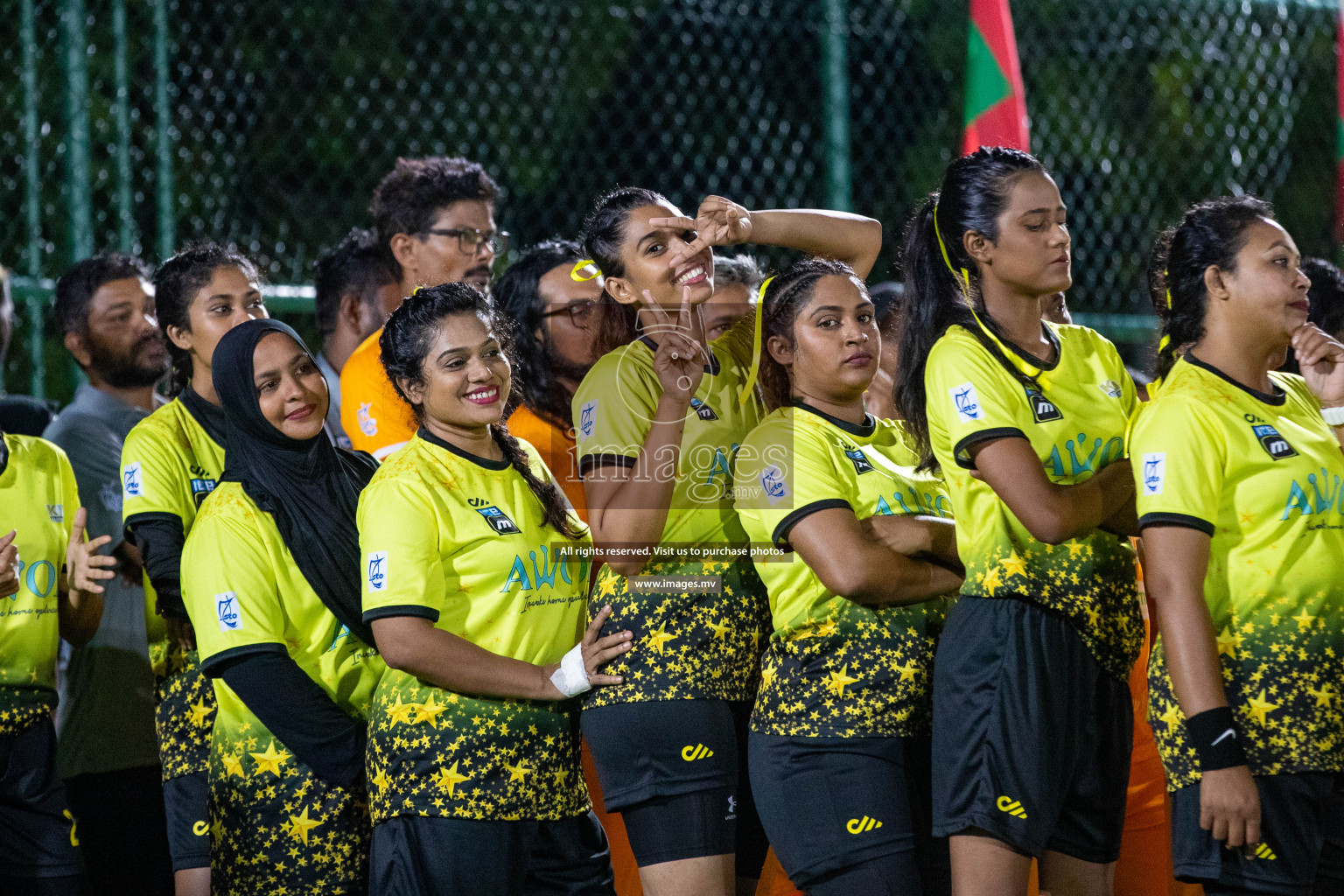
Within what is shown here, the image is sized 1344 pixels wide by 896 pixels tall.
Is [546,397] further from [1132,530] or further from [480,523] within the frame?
[1132,530]

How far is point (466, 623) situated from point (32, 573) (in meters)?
1.30

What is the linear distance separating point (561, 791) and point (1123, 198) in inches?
258

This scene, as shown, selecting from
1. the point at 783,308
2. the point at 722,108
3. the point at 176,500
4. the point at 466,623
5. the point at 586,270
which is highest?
the point at 722,108

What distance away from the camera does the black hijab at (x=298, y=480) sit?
3.04 meters

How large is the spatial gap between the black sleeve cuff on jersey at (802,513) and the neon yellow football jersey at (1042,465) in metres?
0.23

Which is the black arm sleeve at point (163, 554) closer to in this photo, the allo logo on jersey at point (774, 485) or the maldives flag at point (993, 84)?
the allo logo on jersey at point (774, 485)

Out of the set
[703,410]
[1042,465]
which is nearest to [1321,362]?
[1042,465]

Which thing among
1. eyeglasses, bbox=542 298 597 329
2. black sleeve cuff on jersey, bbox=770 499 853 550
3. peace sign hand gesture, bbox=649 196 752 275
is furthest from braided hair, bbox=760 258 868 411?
eyeglasses, bbox=542 298 597 329

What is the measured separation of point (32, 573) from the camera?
11.4ft

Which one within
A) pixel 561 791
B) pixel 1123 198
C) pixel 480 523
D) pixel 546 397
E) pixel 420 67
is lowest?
pixel 561 791

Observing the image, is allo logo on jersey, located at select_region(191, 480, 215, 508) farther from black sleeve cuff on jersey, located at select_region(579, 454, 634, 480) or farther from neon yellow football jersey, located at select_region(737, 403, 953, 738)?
neon yellow football jersey, located at select_region(737, 403, 953, 738)

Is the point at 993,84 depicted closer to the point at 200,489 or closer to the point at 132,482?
the point at 200,489

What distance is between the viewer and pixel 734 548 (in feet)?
9.83

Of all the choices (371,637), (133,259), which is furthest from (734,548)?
(133,259)
